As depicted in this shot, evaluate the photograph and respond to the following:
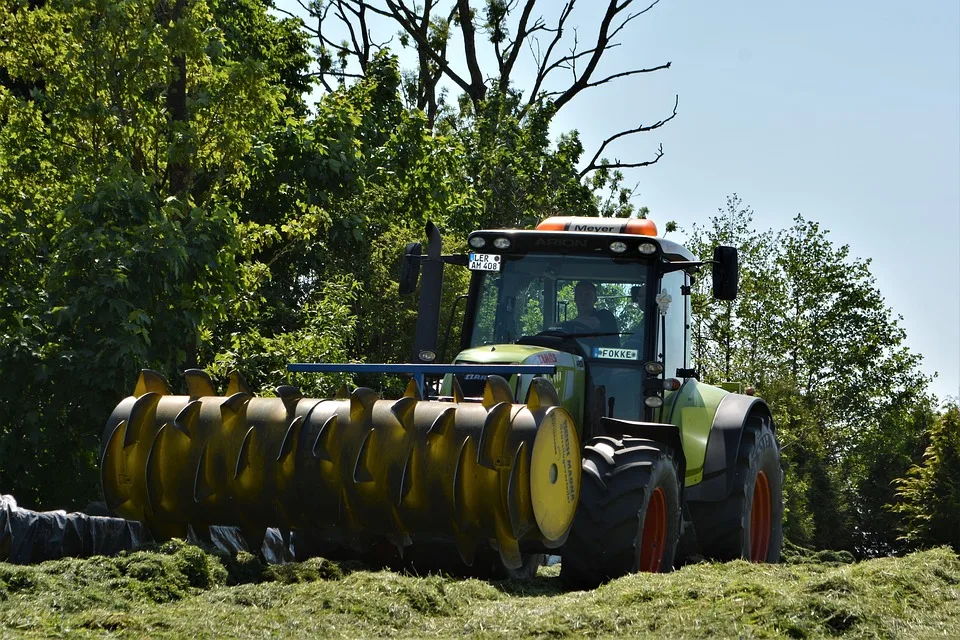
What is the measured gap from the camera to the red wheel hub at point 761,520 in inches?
460

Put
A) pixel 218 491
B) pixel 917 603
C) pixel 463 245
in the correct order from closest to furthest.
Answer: pixel 917 603
pixel 218 491
pixel 463 245

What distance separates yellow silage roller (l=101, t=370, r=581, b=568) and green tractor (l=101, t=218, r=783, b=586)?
13mm

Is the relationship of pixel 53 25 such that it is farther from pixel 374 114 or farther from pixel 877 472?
pixel 877 472

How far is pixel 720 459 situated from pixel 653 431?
1.25m

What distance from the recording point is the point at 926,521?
2866 cm

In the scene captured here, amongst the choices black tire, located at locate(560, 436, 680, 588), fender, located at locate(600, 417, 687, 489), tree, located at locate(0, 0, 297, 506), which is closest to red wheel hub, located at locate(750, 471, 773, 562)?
fender, located at locate(600, 417, 687, 489)

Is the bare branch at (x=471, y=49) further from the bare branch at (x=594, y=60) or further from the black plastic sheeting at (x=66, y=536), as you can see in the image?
the black plastic sheeting at (x=66, y=536)

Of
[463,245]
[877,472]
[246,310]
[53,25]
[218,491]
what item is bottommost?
[877,472]

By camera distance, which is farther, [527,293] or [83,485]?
[83,485]

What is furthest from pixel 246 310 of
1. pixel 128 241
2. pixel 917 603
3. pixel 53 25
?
pixel 917 603

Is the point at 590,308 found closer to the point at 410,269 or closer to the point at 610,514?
the point at 410,269

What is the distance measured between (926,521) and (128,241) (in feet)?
71.4

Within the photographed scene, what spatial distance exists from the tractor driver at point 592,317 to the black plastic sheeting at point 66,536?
312 cm

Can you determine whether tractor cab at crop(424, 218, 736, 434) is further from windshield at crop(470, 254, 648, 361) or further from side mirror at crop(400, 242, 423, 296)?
side mirror at crop(400, 242, 423, 296)
